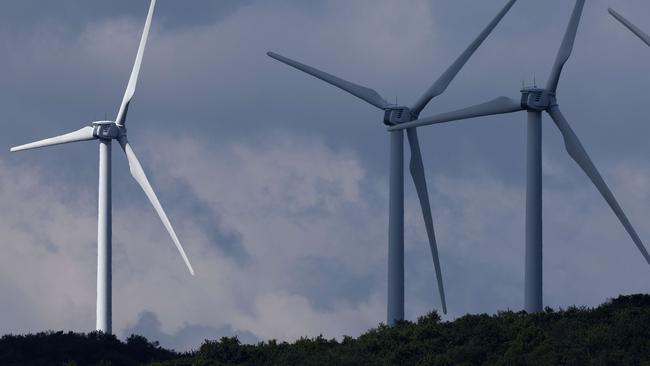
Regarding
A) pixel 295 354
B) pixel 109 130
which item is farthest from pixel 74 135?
pixel 295 354

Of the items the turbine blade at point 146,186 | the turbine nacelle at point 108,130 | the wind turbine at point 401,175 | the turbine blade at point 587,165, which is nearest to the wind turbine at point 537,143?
the turbine blade at point 587,165

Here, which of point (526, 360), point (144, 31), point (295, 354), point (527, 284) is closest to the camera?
point (526, 360)

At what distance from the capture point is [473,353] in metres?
116

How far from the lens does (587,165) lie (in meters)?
129

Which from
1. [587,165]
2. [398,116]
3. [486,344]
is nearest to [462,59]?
[398,116]

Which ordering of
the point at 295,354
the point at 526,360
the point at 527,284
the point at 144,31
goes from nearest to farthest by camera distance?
the point at 526,360, the point at 295,354, the point at 527,284, the point at 144,31

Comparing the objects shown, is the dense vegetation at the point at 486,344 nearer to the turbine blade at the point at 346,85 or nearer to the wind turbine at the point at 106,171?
the wind turbine at the point at 106,171

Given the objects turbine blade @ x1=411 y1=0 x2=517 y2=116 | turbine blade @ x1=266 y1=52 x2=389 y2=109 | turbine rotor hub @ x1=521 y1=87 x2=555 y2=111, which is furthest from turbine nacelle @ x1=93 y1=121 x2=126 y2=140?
turbine rotor hub @ x1=521 y1=87 x2=555 y2=111

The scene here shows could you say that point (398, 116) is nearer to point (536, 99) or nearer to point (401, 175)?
point (401, 175)

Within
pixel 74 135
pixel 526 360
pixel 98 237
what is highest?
pixel 74 135

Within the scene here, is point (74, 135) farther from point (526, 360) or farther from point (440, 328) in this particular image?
point (526, 360)

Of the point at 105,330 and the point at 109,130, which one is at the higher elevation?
the point at 109,130

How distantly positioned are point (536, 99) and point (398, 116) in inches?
445

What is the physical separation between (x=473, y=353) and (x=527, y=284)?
15503 millimetres
